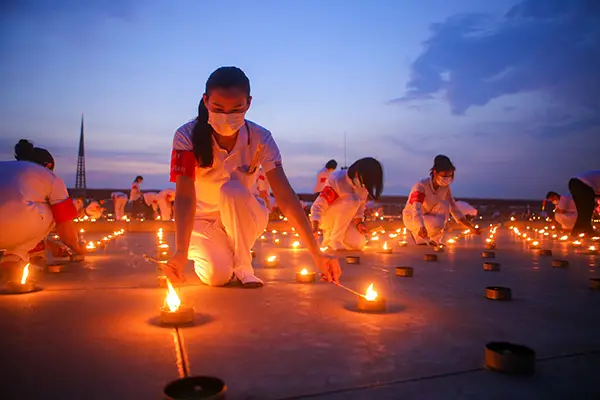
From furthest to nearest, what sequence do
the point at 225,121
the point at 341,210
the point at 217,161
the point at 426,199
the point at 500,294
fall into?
the point at 426,199 → the point at 341,210 → the point at 217,161 → the point at 225,121 → the point at 500,294

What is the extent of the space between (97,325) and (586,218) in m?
9.59

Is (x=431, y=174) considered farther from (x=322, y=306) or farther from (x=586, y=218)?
(x=322, y=306)

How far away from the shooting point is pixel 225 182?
3709 mm

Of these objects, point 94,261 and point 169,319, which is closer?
point 169,319

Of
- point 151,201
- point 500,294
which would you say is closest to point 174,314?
point 500,294

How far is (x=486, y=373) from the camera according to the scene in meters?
1.68

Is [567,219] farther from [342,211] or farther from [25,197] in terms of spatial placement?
[25,197]

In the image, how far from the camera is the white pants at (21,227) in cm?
368

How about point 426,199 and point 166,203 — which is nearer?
point 426,199

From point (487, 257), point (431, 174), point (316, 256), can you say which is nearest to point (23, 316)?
point (316, 256)

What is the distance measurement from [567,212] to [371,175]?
327 inches

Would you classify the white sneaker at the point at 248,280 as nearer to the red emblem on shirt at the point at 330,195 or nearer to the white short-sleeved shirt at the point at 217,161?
the white short-sleeved shirt at the point at 217,161

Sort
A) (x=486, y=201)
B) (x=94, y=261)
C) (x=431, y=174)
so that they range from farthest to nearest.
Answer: (x=486, y=201) → (x=431, y=174) → (x=94, y=261)

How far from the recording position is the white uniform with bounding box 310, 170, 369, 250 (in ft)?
21.5
